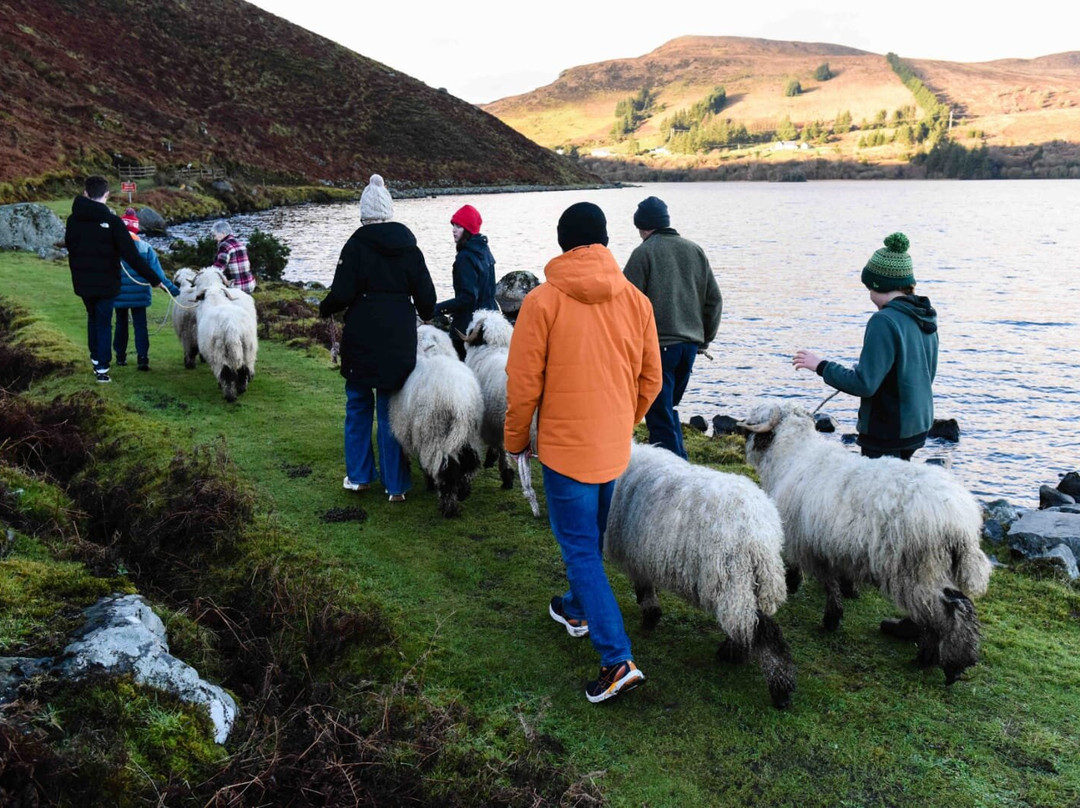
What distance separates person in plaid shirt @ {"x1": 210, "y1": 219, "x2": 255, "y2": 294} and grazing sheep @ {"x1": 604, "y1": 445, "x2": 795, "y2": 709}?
9.49 meters

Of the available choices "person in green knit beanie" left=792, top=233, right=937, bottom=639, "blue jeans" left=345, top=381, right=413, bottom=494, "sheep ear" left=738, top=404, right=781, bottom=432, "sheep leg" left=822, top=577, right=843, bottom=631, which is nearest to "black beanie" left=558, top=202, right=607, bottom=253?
"person in green knit beanie" left=792, top=233, right=937, bottom=639

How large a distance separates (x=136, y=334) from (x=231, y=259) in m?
1.95

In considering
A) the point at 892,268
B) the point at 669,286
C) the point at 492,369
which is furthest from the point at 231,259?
the point at 892,268

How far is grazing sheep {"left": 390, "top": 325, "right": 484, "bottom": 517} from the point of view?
7.58 m

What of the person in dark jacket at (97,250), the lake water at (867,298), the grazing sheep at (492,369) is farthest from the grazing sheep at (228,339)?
the lake water at (867,298)

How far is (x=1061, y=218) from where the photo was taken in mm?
66312

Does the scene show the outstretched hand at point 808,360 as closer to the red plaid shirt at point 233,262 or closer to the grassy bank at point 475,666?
the grassy bank at point 475,666

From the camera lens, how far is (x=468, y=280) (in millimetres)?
9062

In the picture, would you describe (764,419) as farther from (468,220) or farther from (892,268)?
(468,220)

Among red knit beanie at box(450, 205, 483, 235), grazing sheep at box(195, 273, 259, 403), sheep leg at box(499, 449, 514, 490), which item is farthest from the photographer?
grazing sheep at box(195, 273, 259, 403)

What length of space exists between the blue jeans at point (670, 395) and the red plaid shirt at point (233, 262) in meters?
8.26

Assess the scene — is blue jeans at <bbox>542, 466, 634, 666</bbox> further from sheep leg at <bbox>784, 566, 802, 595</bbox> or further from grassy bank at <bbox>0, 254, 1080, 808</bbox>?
sheep leg at <bbox>784, 566, 802, 595</bbox>

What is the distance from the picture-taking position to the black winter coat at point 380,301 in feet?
23.6

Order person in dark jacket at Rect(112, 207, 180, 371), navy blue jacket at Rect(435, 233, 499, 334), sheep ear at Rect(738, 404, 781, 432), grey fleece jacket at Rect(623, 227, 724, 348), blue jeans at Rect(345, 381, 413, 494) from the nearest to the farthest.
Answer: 1. sheep ear at Rect(738, 404, 781, 432)
2. grey fleece jacket at Rect(623, 227, 724, 348)
3. blue jeans at Rect(345, 381, 413, 494)
4. navy blue jacket at Rect(435, 233, 499, 334)
5. person in dark jacket at Rect(112, 207, 180, 371)
